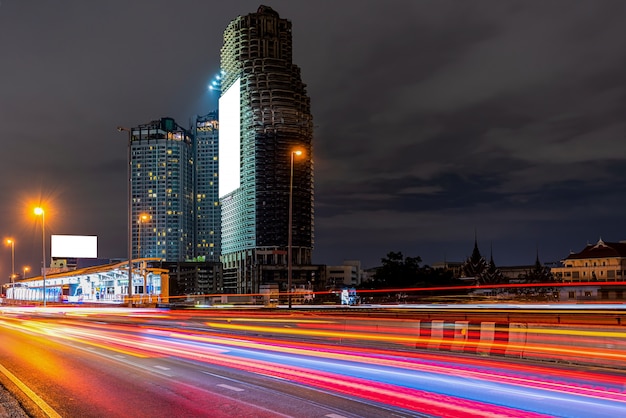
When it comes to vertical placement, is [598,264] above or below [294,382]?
below

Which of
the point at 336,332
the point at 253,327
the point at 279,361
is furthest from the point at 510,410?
the point at 253,327

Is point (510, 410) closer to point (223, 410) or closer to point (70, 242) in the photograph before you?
point (223, 410)

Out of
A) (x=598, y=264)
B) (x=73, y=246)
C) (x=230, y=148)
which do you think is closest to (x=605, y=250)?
(x=598, y=264)

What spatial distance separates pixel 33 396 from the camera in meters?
11.2

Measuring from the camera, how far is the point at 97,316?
47406mm

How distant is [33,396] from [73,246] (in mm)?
43556

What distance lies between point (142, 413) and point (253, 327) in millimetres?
Answer: 18433

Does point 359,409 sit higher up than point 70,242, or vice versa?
point 70,242

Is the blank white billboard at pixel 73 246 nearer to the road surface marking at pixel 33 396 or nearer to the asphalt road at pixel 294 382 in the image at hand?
the asphalt road at pixel 294 382

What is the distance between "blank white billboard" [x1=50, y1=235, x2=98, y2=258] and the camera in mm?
51438

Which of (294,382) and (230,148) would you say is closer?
(294,382)

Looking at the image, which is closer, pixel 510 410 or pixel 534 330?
pixel 510 410

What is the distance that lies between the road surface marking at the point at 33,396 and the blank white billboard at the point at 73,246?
3907 centimetres

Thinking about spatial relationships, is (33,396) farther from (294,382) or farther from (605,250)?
(605,250)
